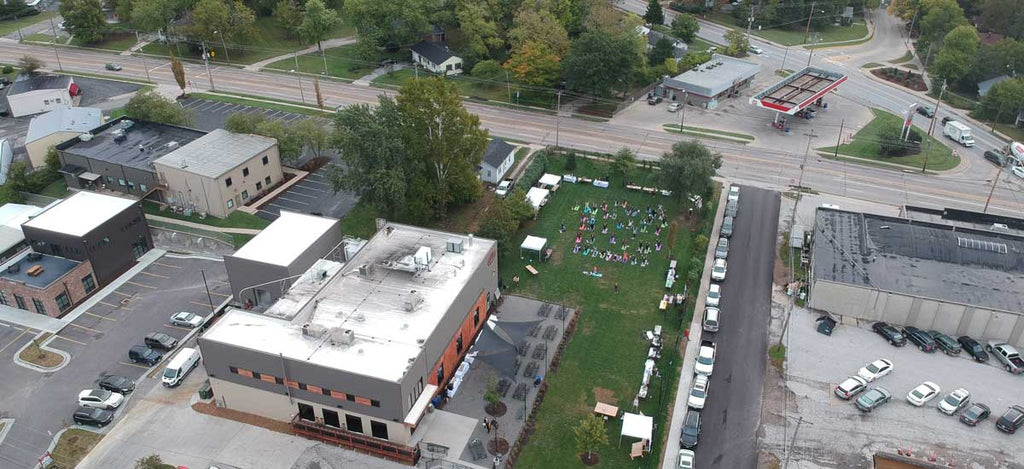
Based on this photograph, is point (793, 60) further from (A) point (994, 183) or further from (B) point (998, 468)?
(B) point (998, 468)

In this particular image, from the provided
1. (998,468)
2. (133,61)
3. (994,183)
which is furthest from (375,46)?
(998,468)

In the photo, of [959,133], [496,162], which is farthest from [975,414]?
[959,133]

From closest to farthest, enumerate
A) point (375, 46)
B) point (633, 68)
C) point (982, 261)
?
point (982, 261), point (633, 68), point (375, 46)

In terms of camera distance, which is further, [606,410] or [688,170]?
[688,170]

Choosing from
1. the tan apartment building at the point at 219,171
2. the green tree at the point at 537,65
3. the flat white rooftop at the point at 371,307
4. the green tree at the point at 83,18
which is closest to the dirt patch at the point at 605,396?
the flat white rooftop at the point at 371,307

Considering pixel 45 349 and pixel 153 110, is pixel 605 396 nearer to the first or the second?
pixel 45 349

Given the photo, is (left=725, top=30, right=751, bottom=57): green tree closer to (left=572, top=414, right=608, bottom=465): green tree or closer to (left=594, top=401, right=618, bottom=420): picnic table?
(left=594, top=401, right=618, bottom=420): picnic table

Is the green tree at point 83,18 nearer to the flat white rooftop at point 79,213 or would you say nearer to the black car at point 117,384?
the flat white rooftop at point 79,213

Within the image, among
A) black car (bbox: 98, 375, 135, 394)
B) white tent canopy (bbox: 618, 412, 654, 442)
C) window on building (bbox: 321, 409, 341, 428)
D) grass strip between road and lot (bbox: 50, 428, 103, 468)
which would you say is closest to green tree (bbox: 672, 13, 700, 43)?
white tent canopy (bbox: 618, 412, 654, 442)
